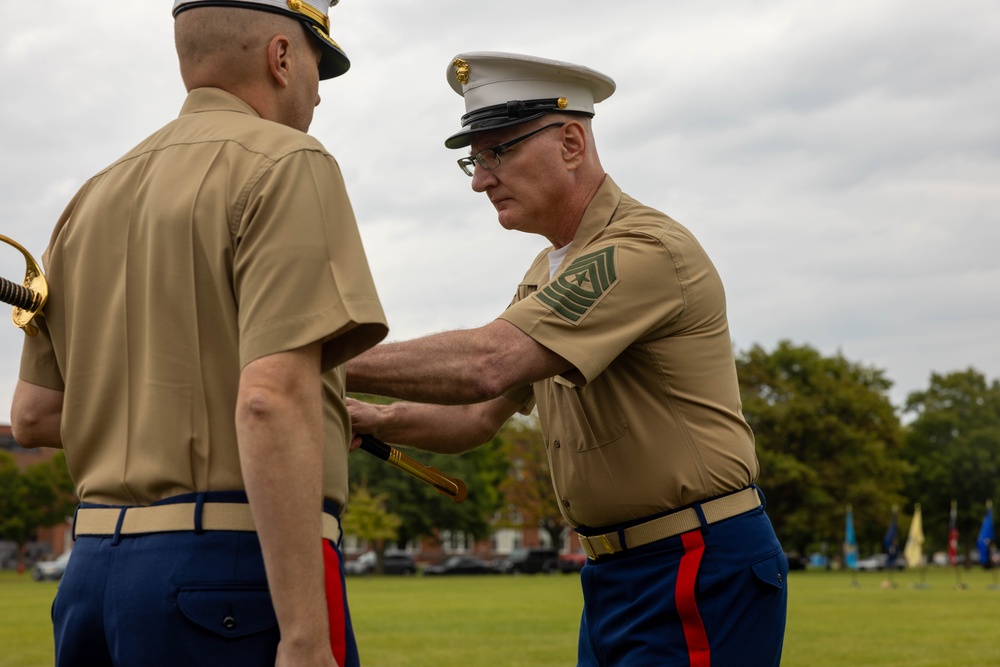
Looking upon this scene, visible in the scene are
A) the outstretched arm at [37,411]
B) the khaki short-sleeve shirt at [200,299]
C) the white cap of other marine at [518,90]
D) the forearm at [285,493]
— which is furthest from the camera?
the white cap of other marine at [518,90]

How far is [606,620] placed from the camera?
4.38m

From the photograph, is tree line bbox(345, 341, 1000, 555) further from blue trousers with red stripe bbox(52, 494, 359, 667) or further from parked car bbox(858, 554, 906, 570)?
blue trousers with red stripe bbox(52, 494, 359, 667)

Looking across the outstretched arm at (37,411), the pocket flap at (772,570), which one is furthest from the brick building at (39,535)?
the outstretched arm at (37,411)

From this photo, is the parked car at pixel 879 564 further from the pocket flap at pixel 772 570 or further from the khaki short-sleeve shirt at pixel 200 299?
the khaki short-sleeve shirt at pixel 200 299

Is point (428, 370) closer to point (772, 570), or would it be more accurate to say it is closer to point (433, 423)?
point (433, 423)

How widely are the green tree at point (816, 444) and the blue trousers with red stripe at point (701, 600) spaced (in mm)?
68681

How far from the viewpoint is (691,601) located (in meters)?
4.13

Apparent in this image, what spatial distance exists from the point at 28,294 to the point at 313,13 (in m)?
1.08

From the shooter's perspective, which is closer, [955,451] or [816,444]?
[816,444]

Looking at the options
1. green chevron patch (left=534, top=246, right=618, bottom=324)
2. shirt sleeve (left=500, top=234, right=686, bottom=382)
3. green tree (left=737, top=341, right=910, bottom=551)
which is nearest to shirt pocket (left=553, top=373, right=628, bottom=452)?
shirt sleeve (left=500, top=234, right=686, bottom=382)

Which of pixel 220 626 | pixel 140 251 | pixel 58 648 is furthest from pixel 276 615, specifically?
pixel 140 251

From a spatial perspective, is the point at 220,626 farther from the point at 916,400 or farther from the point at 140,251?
the point at 916,400

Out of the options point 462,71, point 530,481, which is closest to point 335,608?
point 462,71

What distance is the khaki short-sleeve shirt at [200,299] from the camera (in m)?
2.63
